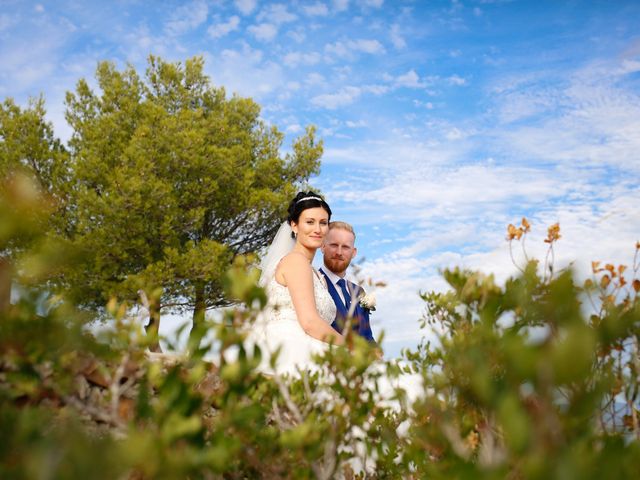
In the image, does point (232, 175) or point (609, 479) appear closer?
point (609, 479)

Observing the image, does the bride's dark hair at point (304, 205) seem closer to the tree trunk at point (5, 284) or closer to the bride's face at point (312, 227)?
the bride's face at point (312, 227)

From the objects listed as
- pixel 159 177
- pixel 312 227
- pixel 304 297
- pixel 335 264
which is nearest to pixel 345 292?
pixel 335 264

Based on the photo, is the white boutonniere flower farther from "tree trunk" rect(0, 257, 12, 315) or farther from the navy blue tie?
"tree trunk" rect(0, 257, 12, 315)

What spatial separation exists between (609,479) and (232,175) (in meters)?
19.3

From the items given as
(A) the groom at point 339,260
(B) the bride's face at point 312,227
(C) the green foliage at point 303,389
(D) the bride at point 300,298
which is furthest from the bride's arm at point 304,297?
(C) the green foliage at point 303,389

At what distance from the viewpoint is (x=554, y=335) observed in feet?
4.63

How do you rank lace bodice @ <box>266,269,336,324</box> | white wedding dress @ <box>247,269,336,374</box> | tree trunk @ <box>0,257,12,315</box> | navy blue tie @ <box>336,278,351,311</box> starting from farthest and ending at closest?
navy blue tie @ <box>336,278,351,311</box>, lace bodice @ <box>266,269,336,324</box>, white wedding dress @ <box>247,269,336,374</box>, tree trunk @ <box>0,257,12,315</box>

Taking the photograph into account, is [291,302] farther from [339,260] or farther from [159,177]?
[159,177]

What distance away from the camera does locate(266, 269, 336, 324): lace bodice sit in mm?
6148

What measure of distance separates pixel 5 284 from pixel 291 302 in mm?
4653

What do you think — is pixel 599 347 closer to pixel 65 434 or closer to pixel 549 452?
pixel 549 452

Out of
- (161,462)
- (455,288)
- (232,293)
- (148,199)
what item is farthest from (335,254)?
(148,199)

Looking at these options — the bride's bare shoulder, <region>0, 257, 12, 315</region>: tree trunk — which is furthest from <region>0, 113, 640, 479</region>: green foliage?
the bride's bare shoulder

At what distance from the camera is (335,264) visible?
293 inches
